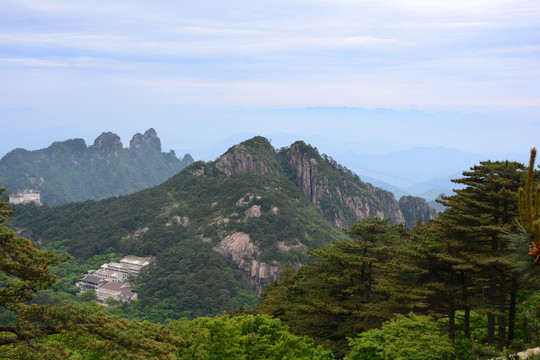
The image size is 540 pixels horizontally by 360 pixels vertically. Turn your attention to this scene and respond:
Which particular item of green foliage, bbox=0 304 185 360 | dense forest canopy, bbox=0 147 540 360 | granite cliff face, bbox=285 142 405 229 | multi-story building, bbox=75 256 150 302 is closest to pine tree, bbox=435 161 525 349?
dense forest canopy, bbox=0 147 540 360

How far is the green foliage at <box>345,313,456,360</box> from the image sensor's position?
13758 mm

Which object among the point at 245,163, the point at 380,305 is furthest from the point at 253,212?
the point at 380,305

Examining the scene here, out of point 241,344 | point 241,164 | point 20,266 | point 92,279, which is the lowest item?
point 92,279

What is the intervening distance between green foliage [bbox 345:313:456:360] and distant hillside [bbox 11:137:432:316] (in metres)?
42.1

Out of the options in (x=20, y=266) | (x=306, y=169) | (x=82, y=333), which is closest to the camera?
(x=20, y=266)

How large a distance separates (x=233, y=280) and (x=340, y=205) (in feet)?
126

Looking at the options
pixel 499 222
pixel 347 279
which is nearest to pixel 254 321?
pixel 347 279

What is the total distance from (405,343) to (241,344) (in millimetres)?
6886

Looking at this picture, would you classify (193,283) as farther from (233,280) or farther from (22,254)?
(22,254)

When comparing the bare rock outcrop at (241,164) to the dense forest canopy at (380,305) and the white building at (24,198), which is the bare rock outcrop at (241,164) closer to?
the dense forest canopy at (380,305)

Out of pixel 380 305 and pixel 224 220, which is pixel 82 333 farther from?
pixel 224 220

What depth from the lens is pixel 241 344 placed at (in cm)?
1752

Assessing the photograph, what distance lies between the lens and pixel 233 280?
6359 centimetres

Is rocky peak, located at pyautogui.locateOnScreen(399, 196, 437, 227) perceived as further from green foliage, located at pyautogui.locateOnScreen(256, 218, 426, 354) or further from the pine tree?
the pine tree
